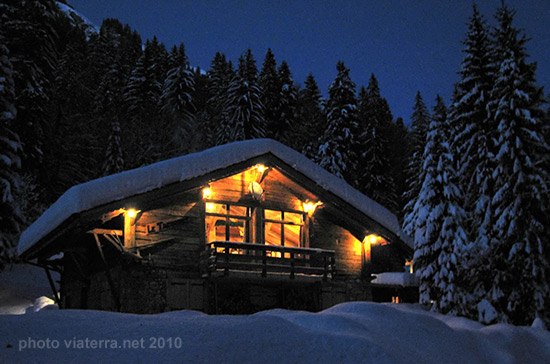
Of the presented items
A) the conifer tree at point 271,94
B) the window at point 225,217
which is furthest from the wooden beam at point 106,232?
the conifer tree at point 271,94

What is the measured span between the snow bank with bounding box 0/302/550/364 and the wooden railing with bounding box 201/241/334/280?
703 cm

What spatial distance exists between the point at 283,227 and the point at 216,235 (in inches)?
119

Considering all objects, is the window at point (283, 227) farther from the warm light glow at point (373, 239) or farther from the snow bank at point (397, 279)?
the snow bank at point (397, 279)

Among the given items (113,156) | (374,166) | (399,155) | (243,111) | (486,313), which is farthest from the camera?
(399,155)

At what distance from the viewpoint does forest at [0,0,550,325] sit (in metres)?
18.7

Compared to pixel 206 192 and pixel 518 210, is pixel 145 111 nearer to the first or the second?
pixel 206 192

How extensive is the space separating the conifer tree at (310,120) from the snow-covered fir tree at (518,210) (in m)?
28.0

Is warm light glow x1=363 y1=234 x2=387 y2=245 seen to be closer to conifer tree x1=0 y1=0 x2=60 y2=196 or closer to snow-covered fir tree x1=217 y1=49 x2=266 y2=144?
conifer tree x1=0 y1=0 x2=60 y2=196

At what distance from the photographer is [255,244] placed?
20.5 m

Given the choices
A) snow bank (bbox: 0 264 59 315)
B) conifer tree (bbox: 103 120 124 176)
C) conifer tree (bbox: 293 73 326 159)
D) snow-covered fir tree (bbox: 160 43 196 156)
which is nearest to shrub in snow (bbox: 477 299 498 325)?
snow bank (bbox: 0 264 59 315)

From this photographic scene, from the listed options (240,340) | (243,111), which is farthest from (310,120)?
(240,340)

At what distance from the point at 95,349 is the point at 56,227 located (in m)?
8.82

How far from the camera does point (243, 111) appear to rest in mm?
53062

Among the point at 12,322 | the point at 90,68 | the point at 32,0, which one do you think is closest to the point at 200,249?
the point at 12,322
